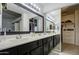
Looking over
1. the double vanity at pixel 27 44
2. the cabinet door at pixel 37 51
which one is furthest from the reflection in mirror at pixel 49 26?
the cabinet door at pixel 37 51

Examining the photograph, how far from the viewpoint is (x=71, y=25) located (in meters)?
A: 2.28

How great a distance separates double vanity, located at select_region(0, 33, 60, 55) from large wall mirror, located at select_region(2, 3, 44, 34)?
134mm

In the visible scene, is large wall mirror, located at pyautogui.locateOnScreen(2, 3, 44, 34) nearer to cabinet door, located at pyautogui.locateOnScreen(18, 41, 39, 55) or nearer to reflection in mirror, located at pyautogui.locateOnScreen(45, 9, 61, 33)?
reflection in mirror, located at pyautogui.locateOnScreen(45, 9, 61, 33)

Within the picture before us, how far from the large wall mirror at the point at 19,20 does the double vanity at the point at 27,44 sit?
5.3 inches

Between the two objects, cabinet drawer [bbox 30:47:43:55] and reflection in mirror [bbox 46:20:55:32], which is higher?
reflection in mirror [bbox 46:20:55:32]

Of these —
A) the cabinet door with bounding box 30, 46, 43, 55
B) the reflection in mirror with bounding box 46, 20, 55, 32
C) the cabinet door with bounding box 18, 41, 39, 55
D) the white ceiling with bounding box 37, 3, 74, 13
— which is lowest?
the cabinet door with bounding box 30, 46, 43, 55

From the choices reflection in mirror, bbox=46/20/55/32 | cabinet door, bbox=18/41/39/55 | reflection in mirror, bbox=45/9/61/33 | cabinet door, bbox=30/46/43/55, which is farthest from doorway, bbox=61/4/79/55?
cabinet door, bbox=18/41/39/55

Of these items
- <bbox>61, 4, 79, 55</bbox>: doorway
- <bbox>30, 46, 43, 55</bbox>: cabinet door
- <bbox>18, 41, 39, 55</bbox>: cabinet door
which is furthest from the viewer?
<bbox>61, 4, 79, 55</bbox>: doorway

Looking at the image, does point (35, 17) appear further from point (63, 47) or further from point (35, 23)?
point (63, 47)

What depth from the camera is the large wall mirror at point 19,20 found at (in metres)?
1.93

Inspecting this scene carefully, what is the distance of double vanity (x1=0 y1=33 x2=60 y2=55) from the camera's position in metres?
1.44

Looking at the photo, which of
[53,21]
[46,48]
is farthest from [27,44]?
[53,21]

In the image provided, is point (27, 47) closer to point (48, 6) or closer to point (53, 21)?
point (48, 6)

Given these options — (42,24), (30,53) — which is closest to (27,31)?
(42,24)
